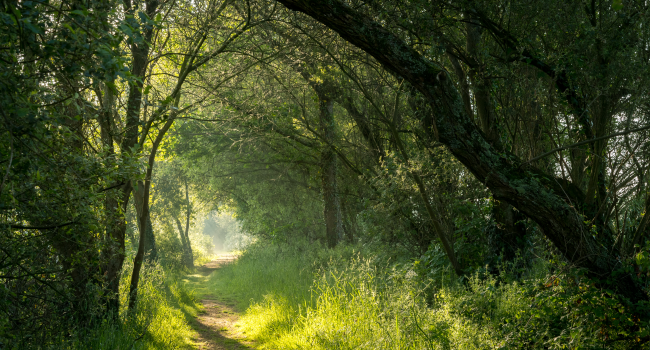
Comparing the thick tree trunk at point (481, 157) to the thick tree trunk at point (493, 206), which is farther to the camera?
the thick tree trunk at point (493, 206)

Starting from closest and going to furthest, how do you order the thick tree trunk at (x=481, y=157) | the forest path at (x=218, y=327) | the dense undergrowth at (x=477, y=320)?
the dense undergrowth at (x=477, y=320) < the thick tree trunk at (x=481, y=157) < the forest path at (x=218, y=327)

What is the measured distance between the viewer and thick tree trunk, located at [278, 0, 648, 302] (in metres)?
4.61

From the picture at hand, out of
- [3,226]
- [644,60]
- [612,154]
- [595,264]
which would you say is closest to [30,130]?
[3,226]

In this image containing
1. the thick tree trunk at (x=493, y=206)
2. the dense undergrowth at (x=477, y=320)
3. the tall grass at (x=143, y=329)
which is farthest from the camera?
the thick tree trunk at (x=493, y=206)

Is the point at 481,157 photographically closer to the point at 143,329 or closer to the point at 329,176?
the point at 143,329

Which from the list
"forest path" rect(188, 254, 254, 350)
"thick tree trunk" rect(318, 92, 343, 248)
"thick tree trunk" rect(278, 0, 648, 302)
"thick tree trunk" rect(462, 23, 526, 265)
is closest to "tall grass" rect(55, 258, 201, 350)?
"forest path" rect(188, 254, 254, 350)

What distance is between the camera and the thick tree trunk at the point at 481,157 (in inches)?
181

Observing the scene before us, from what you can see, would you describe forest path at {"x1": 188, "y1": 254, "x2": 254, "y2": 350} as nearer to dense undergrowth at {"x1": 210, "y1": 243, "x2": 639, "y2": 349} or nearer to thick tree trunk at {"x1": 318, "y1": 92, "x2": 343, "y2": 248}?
dense undergrowth at {"x1": 210, "y1": 243, "x2": 639, "y2": 349}

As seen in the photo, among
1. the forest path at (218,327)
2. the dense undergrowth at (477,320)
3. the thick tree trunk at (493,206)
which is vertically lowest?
the forest path at (218,327)

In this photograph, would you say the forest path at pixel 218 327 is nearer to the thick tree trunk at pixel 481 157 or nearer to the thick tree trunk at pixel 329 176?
the thick tree trunk at pixel 481 157

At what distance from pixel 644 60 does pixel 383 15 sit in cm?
331

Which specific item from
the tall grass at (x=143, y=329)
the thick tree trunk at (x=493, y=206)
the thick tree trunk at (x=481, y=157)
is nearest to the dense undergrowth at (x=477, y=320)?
the thick tree trunk at (x=481, y=157)

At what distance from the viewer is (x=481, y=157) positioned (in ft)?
15.9

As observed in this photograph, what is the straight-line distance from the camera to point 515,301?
4957mm
